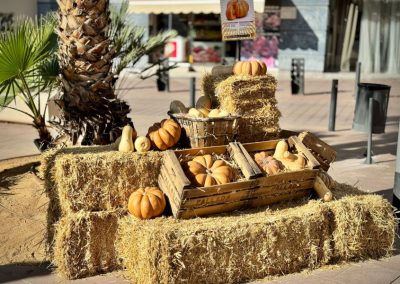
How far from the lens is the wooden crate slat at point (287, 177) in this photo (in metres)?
4.76

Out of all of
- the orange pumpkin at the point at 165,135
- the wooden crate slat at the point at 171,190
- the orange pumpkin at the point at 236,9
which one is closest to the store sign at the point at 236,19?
the orange pumpkin at the point at 236,9

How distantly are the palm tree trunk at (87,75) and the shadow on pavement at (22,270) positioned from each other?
1.69m

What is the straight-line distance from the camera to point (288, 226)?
4527 mm

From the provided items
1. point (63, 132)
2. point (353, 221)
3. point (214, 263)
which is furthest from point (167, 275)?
point (63, 132)

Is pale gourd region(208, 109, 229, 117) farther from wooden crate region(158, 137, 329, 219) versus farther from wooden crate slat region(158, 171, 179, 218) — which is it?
wooden crate slat region(158, 171, 179, 218)

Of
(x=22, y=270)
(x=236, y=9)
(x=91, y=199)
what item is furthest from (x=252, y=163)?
(x=236, y=9)

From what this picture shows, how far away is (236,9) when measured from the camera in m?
6.38

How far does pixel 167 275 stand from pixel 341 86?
1543cm

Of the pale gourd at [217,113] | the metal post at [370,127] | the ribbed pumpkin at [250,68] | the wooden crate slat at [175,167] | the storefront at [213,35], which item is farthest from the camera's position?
the storefront at [213,35]

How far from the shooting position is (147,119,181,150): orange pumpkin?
492 centimetres

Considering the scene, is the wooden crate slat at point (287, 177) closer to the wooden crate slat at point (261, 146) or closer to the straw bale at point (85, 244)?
the wooden crate slat at point (261, 146)

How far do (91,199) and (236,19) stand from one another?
2908mm

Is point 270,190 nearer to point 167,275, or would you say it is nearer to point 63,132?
point 167,275

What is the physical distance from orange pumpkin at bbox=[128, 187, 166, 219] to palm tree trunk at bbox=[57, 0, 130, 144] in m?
1.82
